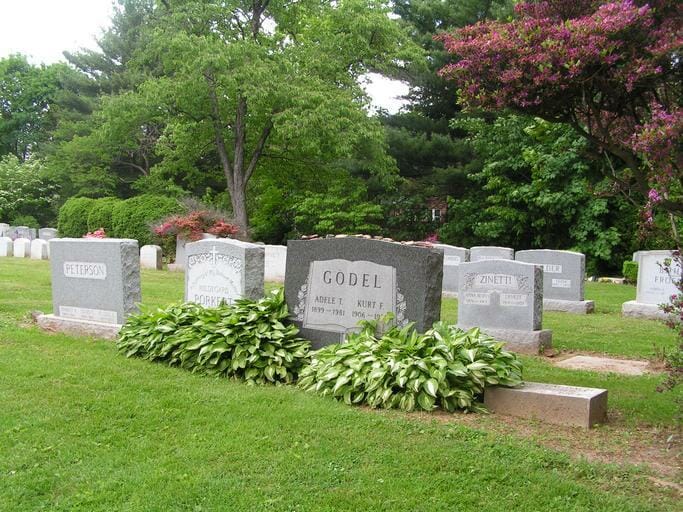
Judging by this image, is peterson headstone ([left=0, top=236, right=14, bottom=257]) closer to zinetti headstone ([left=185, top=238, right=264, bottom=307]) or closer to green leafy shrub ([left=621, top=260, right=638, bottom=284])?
zinetti headstone ([left=185, top=238, right=264, bottom=307])

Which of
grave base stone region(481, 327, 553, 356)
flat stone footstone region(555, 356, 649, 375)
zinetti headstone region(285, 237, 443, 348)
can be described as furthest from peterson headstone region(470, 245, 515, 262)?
zinetti headstone region(285, 237, 443, 348)

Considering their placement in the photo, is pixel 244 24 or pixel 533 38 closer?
pixel 533 38

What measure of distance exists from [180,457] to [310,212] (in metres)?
22.0

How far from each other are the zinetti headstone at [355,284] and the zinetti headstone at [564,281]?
313 inches

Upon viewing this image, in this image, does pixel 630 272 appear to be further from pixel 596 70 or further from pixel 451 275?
pixel 596 70

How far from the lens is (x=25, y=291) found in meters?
12.2

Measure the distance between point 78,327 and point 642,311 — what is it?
9.93 m

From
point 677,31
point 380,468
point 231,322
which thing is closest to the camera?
point 380,468

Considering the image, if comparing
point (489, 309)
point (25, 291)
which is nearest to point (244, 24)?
point (25, 291)

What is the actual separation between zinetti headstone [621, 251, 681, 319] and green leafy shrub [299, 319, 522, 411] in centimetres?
801

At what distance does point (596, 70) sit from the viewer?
15.5ft

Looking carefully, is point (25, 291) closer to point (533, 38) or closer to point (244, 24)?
point (533, 38)

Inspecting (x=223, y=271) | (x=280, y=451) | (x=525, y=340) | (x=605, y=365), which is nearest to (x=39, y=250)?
(x=223, y=271)

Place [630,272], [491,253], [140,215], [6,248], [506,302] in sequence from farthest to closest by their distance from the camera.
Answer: [6,248] < [140,215] < [630,272] < [491,253] < [506,302]
